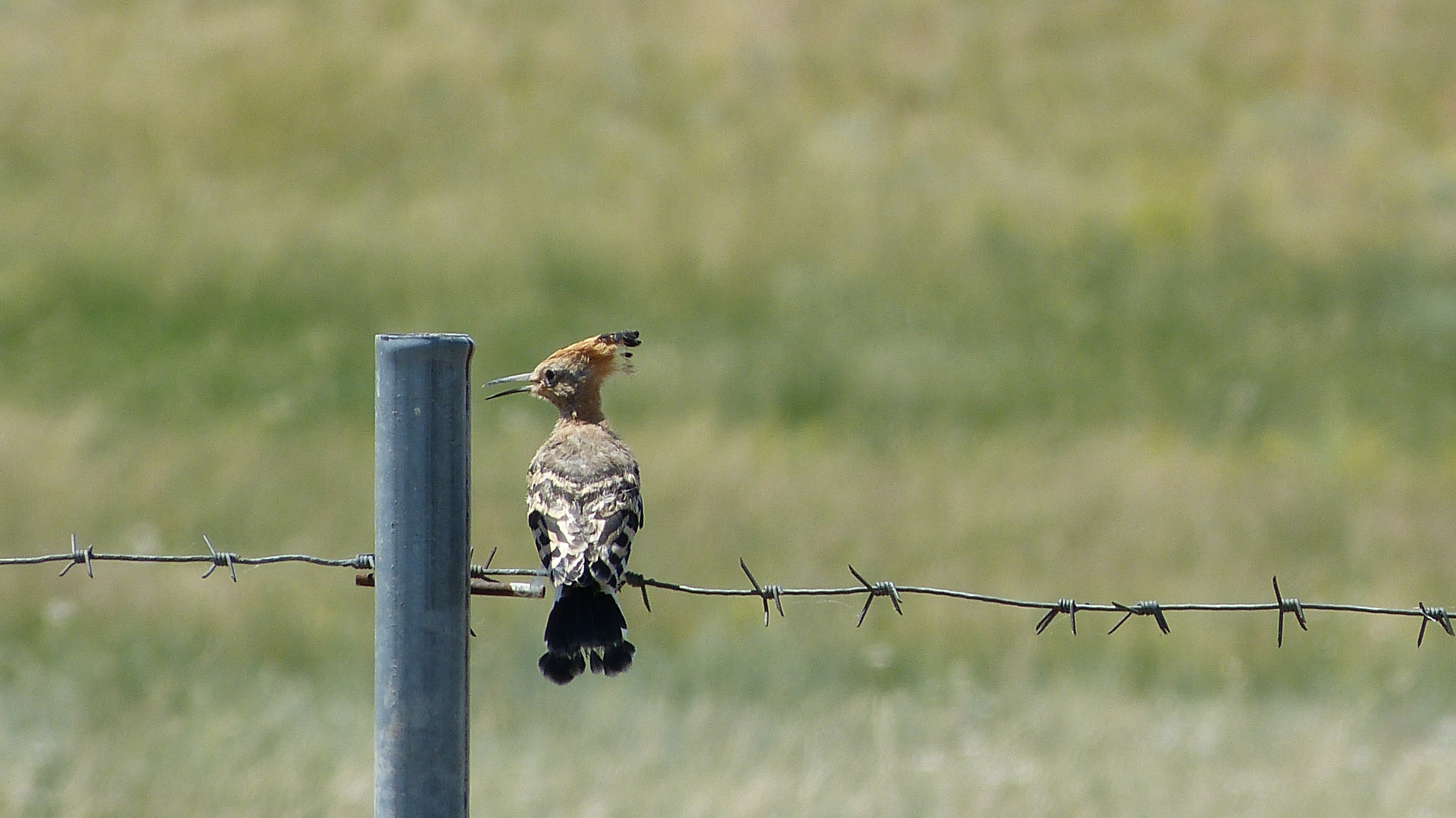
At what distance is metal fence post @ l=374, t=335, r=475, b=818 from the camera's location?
3.10 m

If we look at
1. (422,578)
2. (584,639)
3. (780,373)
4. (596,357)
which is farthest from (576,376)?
(780,373)

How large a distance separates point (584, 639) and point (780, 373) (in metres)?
14.9

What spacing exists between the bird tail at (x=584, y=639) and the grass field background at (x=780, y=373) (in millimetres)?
3488

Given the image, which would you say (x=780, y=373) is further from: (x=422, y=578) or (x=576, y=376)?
(x=422, y=578)

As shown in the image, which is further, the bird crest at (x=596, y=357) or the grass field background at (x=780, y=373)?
the grass field background at (x=780, y=373)

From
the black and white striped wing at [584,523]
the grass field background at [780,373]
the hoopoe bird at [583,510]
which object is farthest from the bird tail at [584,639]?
the grass field background at [780,373]

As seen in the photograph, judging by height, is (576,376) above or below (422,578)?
above

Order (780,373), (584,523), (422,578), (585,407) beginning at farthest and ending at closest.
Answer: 1. (780,373)
2. (585,407)
3. (584,523)
4. (422,578)

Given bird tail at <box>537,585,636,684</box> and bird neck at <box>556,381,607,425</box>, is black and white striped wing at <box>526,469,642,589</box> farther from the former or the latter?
bird neck at <box>556,381,607,425</box>

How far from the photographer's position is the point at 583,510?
4781 mm

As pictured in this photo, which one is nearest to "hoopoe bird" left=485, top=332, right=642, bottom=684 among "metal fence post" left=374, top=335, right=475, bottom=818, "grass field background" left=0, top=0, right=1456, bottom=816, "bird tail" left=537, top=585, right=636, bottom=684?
"bird tail" left=537, top=585, right=636, bottom=684

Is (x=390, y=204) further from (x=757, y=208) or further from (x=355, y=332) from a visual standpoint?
(x=757, y=208)

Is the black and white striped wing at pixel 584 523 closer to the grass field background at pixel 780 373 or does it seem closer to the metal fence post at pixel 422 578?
the metal fence post at pixel 422 578

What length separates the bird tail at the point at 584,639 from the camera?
416 cm
